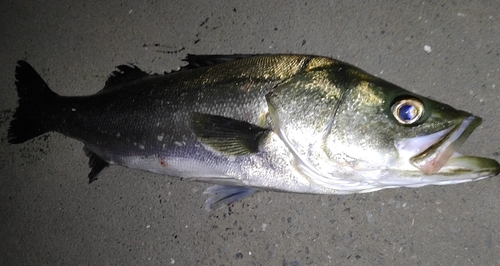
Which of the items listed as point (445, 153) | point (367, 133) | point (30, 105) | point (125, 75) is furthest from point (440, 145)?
point (30, 105)

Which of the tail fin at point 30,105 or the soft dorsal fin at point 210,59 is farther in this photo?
the tail fin at point 30,105

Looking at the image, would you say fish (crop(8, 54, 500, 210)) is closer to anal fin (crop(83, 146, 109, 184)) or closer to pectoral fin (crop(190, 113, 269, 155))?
pectoral fin (crop(190, 113, 269, 155))

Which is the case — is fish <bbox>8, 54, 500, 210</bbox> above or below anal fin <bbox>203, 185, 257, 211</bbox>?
above

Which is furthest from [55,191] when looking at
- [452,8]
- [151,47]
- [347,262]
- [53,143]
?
[452,8]

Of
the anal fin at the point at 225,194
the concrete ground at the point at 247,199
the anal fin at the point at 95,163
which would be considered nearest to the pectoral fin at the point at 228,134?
the anal fin at the point at 225,194

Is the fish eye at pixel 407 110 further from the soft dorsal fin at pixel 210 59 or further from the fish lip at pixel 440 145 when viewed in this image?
the soft dorsal fin at pixel 210 59

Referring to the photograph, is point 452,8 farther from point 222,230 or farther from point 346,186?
point 222,230

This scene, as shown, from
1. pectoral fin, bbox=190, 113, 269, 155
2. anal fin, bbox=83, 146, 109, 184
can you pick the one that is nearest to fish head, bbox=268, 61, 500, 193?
pectoral fin, bbox=190, 113, 269, 155
